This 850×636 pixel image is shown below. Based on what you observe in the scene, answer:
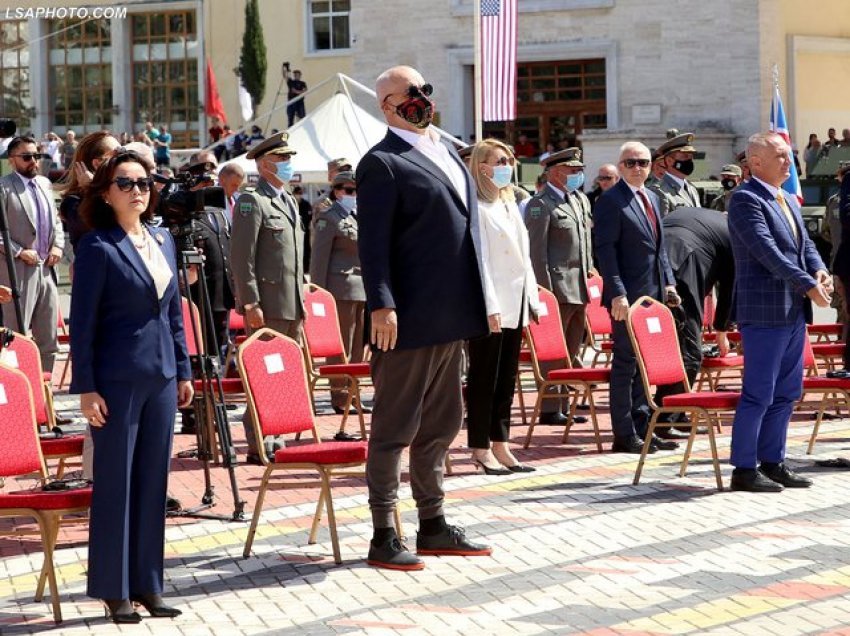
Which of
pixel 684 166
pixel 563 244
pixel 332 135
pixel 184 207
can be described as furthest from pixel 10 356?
pixel 332 135

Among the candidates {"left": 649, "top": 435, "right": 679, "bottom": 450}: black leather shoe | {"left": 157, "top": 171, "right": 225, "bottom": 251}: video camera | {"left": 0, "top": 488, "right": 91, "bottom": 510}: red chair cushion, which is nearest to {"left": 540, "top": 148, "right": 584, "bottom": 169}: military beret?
{"left": 649, "top": 435, "right": 679, "bottom": 450}: black leather shoe

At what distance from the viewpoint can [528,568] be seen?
832 cm

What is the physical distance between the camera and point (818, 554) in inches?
336

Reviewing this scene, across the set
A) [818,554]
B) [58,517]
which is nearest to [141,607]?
[58,517]

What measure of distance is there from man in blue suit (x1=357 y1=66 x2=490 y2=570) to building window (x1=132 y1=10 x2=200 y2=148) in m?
44.9

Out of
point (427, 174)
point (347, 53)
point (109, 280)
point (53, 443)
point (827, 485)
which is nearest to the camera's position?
point (109, 280)

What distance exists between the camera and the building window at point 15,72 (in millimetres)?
54719

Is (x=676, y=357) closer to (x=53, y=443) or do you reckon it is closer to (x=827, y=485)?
(x=827, y=485)

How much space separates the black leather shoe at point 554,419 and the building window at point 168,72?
3979cm

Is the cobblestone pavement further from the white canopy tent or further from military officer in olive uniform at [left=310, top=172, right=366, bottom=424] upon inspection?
the white canopy tent

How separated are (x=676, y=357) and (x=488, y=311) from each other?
10.00ft

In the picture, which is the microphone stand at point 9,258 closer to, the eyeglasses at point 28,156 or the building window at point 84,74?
the eyeglasses at point 28,156

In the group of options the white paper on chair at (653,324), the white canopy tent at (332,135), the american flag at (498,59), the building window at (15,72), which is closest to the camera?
the white paper on chair at (653,324)
